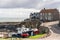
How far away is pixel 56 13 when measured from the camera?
204 ft

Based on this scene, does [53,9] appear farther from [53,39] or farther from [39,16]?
[53,39]

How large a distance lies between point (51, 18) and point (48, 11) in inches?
149

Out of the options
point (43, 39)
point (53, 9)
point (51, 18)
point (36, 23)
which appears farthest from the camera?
point (53, 9)

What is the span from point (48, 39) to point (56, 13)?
4186cm

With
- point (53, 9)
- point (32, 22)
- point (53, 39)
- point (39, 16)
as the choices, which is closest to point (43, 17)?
point (39, 16)

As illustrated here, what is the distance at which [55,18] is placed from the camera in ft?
201

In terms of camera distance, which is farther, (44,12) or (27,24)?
(44,12)

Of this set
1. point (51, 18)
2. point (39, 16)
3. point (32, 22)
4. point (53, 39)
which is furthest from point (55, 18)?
point (53, 39)

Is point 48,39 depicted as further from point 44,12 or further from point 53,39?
point 44,12

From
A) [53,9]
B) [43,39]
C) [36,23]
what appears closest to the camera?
[43,39]

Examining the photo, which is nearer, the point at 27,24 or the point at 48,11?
the point at 27,24

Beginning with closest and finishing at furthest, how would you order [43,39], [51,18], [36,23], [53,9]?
[43,39] < [36,23] < [51,18] < [53,9]

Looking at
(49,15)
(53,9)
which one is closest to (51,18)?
(49,15)

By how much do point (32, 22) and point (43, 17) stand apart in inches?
654
